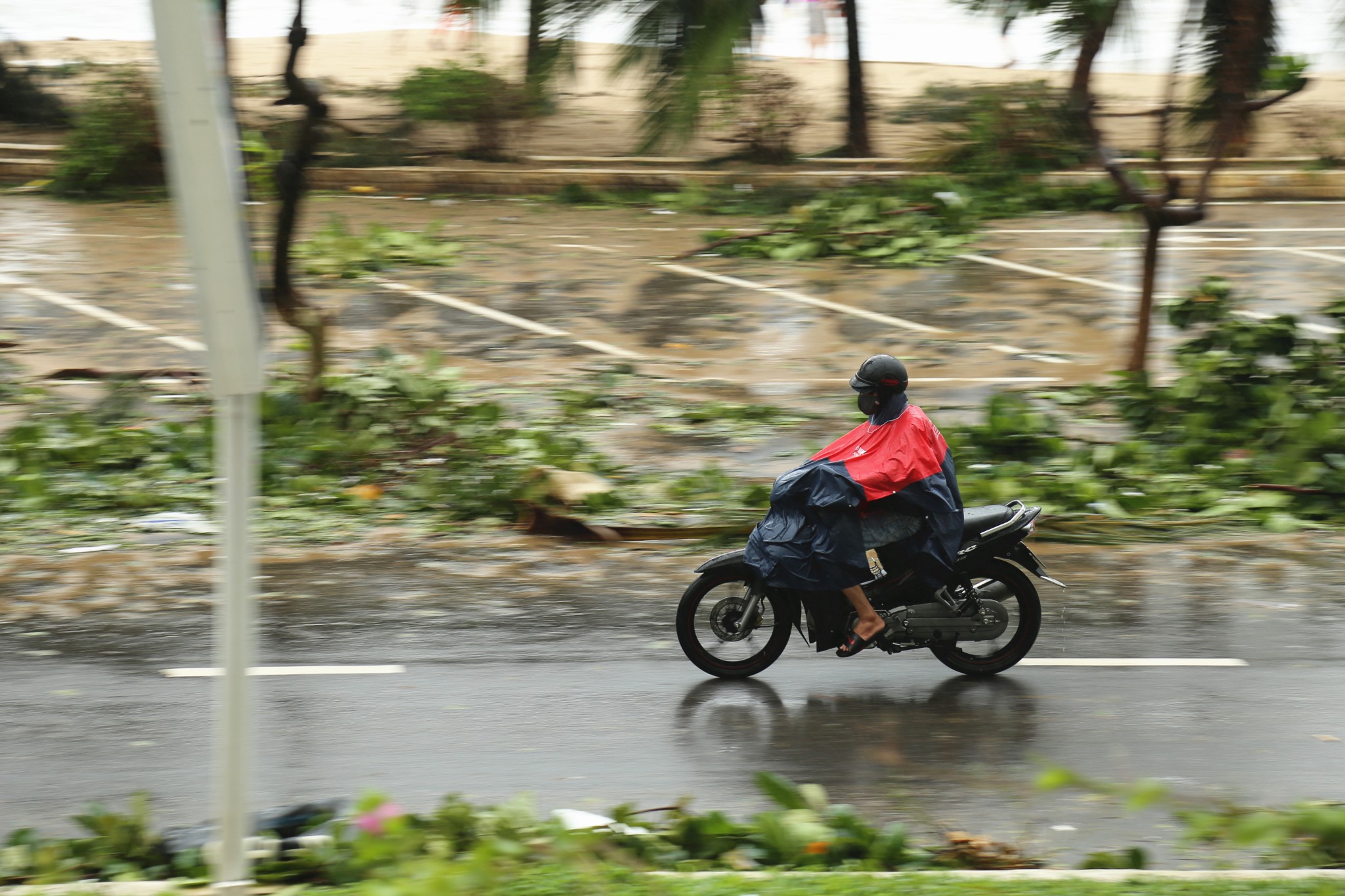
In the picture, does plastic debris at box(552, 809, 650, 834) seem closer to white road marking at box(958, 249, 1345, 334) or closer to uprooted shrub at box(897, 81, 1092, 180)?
white road marking at box(958, 249, 1345, 334)

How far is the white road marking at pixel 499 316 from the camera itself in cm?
1450

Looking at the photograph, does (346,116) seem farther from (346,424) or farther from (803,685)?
(803,685)

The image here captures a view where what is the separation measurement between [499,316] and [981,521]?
948 cm

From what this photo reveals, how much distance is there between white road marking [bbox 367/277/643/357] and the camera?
14500 mm

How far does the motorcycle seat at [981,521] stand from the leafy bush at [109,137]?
1733 cm

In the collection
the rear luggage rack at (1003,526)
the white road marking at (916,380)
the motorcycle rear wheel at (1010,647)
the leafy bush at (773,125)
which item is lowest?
the motorcycle rear wheel at (1010,647)

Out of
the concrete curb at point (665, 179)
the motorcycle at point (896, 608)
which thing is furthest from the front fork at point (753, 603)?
the concrete curb at point (665, 179)

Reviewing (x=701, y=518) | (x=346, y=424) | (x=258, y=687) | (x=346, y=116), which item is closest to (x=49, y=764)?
(x=258, y=687)

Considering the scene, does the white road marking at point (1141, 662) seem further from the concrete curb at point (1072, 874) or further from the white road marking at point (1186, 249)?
the white road marking at point (1186, 249)

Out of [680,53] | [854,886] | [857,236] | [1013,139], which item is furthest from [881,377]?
[1013,139]

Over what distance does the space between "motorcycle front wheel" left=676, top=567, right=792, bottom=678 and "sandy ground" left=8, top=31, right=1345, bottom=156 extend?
12.8 metres

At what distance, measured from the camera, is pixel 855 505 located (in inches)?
263

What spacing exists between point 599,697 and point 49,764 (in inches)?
90.7

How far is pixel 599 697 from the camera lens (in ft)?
22.2
